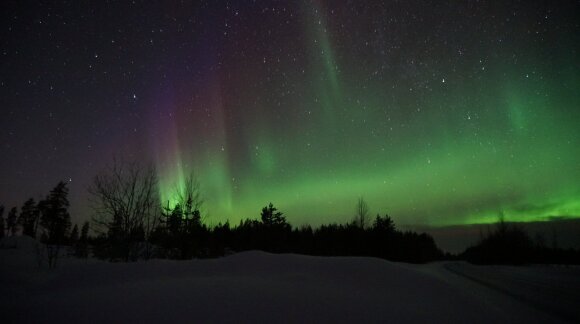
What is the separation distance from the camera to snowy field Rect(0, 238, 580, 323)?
14.4ft

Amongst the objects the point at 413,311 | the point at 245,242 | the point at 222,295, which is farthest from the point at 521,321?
the point at 245,242

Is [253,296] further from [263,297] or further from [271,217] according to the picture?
[271,217]

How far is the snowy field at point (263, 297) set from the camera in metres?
4.38

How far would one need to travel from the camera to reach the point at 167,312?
169 inches

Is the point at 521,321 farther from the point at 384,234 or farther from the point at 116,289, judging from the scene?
the point at 384,234

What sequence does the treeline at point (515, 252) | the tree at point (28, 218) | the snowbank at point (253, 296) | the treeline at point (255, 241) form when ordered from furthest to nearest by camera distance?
the tree at point (28, 218), the treeline at point (515, 252), the treeline at point (255, 241), the snowbank at point (253, 296)

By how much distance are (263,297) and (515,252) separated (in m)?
48.5

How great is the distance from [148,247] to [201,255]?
15643 millimetres

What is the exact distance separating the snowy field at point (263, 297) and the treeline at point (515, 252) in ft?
112

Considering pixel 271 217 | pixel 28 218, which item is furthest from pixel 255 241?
pixel 28 218

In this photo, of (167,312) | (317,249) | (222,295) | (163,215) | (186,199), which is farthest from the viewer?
(317,249)

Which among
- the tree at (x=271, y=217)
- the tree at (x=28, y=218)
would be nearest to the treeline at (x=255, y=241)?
the tree at (x=271, y=217)

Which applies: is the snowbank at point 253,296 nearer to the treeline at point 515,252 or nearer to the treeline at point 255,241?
the treeline at point 255,241

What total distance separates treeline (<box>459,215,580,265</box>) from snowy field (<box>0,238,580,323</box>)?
3420 centimetres
